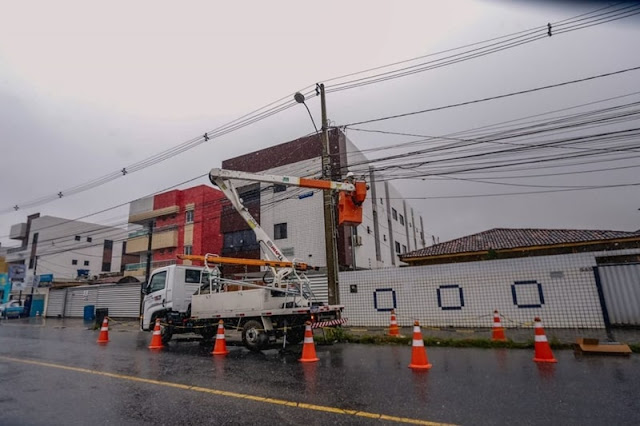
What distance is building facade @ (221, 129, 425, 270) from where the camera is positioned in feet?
77.1

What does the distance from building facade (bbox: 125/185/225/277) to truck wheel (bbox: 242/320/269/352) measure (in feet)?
67.4

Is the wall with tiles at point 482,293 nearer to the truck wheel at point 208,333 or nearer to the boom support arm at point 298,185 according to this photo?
the boom support arm at point 298,185

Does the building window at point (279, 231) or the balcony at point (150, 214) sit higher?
the balcony at point (150, 214)

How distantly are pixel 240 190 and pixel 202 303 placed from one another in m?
18.0

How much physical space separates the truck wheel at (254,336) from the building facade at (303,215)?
12219 mm

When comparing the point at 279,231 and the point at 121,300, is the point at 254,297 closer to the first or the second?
the point at 279,231

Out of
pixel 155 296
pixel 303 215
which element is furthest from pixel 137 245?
pixel 155 296

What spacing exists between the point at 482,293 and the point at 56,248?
55125 millimetres

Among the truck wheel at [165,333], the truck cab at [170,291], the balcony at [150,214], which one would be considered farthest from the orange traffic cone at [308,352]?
the balcony at [150,214]

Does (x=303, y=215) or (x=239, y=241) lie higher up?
(x=303, y=215)

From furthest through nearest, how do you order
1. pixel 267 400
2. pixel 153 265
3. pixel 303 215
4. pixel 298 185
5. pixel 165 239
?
pixel 153 265
pixel 165 239
pixel 303 215
pixel 298 185
pixel 267 400

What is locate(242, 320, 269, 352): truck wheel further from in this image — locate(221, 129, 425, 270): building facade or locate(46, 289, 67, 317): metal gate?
locate(46, 289, 67, 317): metal gate

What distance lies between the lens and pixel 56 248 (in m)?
48.5

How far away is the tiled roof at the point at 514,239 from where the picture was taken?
49.4 ft
